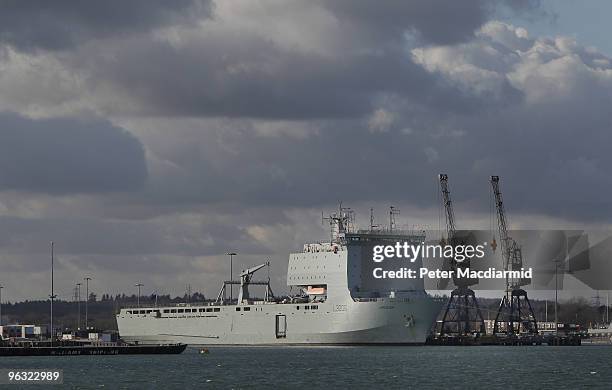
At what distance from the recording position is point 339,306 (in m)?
176

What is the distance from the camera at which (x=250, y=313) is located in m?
190

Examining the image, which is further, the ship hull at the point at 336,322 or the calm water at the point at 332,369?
the ship hull at the point at 336,322

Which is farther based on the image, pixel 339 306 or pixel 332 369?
pixel 339 306

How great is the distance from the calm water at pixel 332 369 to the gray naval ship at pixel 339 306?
12.3ft

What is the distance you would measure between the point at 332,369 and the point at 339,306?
5012 centimetres

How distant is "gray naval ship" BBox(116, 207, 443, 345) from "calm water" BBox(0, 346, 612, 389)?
12.3 feet

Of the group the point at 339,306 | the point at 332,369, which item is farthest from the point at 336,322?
the point at 332,369

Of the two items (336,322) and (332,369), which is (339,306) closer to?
(336,322)

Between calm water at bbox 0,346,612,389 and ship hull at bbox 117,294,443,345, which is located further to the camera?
ship hull at bbox 117,294,443,345

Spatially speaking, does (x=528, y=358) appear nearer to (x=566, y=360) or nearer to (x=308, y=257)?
(x=566, y=360)

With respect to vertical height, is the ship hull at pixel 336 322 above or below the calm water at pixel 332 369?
above

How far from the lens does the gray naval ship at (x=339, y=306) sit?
175 meters

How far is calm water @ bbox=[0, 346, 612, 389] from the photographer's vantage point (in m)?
109

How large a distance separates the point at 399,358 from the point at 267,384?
132 feet
